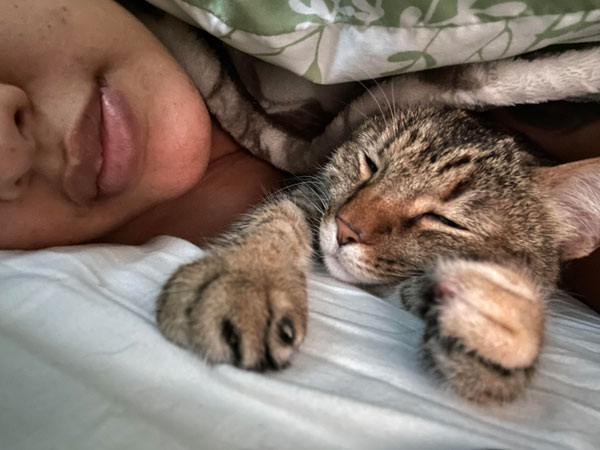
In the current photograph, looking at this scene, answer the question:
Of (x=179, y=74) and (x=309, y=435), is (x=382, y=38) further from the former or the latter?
(x=309, y=435)

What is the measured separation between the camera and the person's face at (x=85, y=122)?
75 centimetres

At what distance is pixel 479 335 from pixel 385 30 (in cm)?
52

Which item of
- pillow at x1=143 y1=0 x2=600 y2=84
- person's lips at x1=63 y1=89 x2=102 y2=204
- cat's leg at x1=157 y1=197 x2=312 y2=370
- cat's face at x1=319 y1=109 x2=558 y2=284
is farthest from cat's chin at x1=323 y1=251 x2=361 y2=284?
person's lips at x1=63 y1=89 x2=102 y2=204

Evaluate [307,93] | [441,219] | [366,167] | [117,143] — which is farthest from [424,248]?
[117,143]

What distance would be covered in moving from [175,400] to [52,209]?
0.51 meters

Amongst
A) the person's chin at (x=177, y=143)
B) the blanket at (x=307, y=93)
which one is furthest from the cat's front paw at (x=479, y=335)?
the person's chin at (x=177, y=143)

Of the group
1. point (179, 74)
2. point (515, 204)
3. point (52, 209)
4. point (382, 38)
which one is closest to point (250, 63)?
point (179, 74)

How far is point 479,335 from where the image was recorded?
1.77 feet

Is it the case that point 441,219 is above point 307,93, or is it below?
below

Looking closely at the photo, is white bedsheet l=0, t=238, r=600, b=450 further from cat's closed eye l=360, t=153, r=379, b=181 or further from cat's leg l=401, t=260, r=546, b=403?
cat's closed eye l=360, t=153, r=379, b=181

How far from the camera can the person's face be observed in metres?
0.75

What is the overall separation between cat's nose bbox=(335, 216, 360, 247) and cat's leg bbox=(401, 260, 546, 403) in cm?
22

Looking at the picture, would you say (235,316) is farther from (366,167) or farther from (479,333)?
(366,167)

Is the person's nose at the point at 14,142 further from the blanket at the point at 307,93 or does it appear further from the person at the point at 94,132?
the blanket at the point at 307,93
